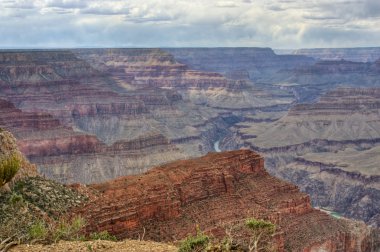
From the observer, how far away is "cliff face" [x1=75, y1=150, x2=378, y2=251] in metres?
46.9

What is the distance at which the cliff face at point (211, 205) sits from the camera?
46.9 m

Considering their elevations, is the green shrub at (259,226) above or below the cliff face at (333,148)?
above

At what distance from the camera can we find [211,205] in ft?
178

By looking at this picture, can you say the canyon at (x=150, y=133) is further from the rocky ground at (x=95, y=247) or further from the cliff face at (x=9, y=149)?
the rocky ground at (x=95, y=247)

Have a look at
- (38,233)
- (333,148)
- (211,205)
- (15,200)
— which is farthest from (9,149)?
(333,148)

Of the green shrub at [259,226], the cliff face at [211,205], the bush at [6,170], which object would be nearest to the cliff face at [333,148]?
the cliff face at [211,205]

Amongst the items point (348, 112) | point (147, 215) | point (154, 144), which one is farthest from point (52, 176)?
point (348, 112)

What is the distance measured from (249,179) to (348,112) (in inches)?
4915

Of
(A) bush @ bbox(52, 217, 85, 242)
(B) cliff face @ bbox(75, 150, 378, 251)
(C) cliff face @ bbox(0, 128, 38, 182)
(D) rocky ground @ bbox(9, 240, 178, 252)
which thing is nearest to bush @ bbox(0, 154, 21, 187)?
(A) bush @ bbox(52, 217, 85, 242)

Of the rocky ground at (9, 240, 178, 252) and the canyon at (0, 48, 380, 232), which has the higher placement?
the rocky ground at (9, 240, 178, 252)

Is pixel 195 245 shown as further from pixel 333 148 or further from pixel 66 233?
pixel 333 148

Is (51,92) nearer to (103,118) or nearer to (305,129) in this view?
(103,118)

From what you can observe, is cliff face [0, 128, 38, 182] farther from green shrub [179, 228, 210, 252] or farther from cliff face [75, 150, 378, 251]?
green shrub [179, 228, 210, 252]

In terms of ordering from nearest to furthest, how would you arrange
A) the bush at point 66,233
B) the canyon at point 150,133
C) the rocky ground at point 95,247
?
the rocky ground at point 95,247, the bush at point 66,233, the canyon at point 150,133
